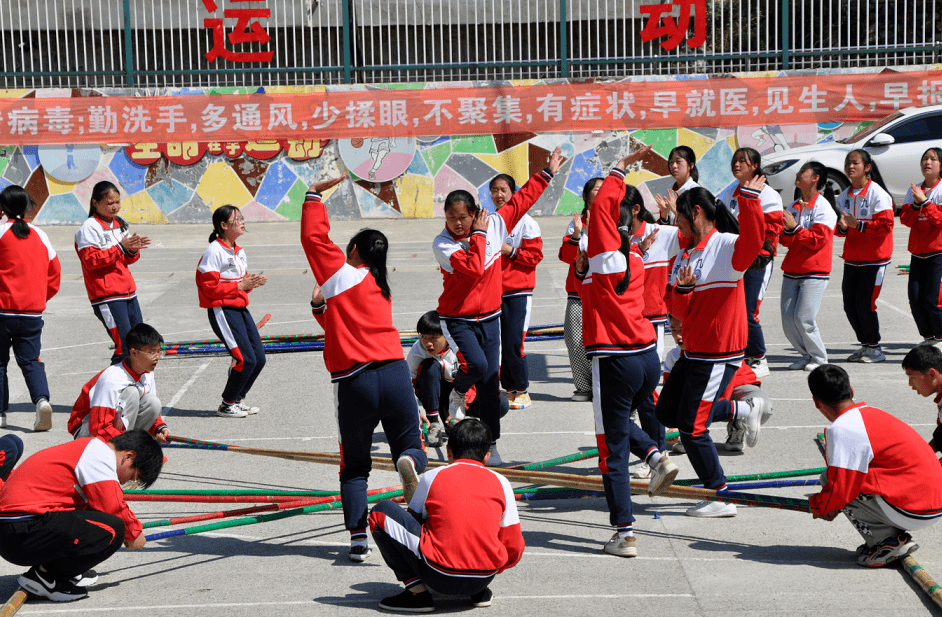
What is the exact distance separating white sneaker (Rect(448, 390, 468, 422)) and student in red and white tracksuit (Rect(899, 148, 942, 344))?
4.80 m

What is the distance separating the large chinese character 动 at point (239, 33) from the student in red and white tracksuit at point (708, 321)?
18271 mm

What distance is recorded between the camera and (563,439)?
806 cm

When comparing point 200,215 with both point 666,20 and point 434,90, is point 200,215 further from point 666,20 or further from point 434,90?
point 666,20

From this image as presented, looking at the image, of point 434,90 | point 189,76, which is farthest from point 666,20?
point 189,76

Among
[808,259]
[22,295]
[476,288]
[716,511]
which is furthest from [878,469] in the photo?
[22,295]

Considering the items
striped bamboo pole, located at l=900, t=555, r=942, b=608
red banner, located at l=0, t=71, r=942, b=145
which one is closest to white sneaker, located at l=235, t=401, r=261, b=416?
striped bamboo pole, located at l=900, t=555, r=942, b=608

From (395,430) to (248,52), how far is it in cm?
1935

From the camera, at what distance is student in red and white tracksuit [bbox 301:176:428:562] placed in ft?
18.2

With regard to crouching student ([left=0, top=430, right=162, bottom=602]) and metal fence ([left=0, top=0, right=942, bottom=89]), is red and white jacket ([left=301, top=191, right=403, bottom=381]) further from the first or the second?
metal fence ([left=0, top=0, right=942, bottom=89])

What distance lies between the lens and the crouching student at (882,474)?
5090mm

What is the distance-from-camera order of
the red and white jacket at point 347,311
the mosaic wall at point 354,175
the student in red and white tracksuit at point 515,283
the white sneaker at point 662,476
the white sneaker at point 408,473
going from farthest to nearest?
the mosaic wall at point 354,175, the student in red and white tracksuit at point 515,283, the white sneaker at point 662,476, the red and white jacket at point 347,311, the white sneaker at point 408,473

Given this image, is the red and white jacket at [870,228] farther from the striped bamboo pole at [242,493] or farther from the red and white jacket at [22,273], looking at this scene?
the red and white jacket at [22,273]

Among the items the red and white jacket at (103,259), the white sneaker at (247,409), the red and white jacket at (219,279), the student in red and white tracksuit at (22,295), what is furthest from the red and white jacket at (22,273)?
the white sneaker at (247,409)

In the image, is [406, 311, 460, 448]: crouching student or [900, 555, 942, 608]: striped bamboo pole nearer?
[900, 555, 942, 608]: striped bamboo pole
